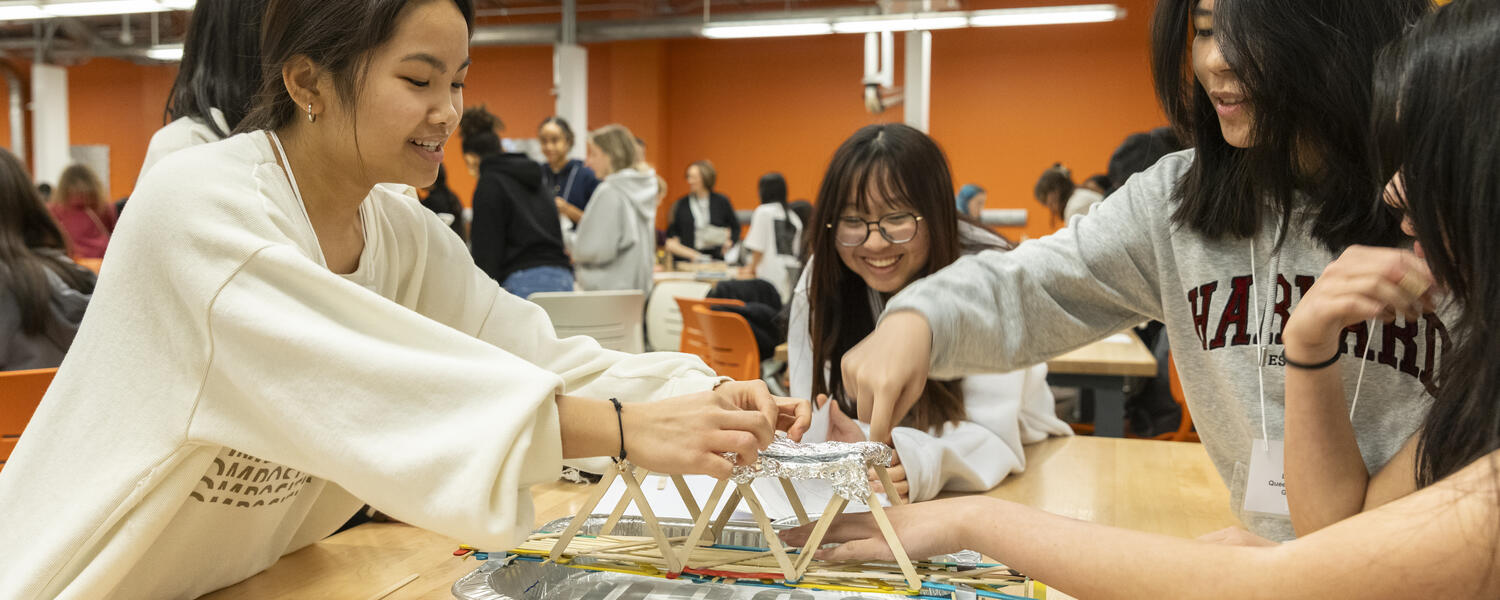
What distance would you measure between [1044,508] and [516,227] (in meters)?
3.40

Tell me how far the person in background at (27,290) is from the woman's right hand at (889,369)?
2.30 meters

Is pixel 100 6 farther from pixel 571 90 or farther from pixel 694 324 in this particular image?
pixel 694 324

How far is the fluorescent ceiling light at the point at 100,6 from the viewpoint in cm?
921

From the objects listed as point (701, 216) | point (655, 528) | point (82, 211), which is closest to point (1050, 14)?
point (701, 216)

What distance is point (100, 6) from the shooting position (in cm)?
977

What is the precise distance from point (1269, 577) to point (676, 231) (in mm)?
8677

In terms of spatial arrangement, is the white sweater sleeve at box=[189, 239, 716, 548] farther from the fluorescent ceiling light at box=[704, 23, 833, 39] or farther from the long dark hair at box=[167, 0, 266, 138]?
the fluorescent ceiling light at box=[704, 23, 833, 39]

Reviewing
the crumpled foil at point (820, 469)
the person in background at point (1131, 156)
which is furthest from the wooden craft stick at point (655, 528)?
the person in background at point (1131, 156)

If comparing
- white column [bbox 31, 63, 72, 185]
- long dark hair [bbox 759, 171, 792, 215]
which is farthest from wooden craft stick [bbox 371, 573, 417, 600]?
white column [bbox 31, 63, 72, 185]

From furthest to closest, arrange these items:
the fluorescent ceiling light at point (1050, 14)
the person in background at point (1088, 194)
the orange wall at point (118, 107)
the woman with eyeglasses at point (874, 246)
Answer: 1. the orange wall at point (118, 107)
2. the fluorescent ceiling light at point (1050, 14)
3. the person in background at point (1088, 194)
4. the woman with eyeglasses at point (874, 246)

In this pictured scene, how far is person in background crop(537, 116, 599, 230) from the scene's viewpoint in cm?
666

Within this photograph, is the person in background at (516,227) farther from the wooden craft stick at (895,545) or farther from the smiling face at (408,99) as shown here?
the wooden craft stick at (895,545)

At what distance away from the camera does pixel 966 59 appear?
42.0ft

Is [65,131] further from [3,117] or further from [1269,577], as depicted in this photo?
[1269,577]
